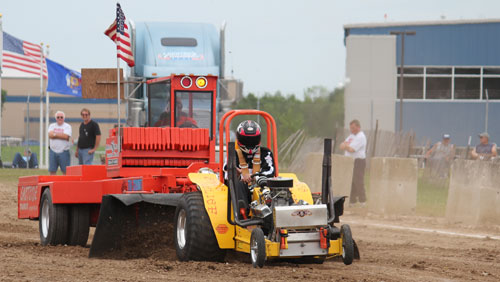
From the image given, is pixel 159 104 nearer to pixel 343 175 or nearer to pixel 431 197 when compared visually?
pixel 343 175

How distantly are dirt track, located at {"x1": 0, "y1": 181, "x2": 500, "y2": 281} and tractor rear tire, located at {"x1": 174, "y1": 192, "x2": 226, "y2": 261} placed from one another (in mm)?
192

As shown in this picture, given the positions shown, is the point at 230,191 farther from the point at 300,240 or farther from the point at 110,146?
the point at 110,146

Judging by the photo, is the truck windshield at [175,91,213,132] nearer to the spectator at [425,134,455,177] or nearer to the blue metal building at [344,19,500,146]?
the spectator at [425,134,455,177]

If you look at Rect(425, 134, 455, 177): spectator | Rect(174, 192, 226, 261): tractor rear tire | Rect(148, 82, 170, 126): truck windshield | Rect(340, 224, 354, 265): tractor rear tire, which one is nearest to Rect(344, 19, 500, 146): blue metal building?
Rect(425, 134, 455, 177): spectator

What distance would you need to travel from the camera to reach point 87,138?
1878cm

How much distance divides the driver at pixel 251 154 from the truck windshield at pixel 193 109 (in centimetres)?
310

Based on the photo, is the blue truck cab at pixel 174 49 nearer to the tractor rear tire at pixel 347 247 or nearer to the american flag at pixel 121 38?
the american flag at pixel 121 38

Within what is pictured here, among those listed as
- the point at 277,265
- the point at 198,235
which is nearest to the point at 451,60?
the point at 277,265

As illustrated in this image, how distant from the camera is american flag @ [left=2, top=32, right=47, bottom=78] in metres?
28.0

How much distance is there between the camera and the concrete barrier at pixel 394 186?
57.2 feet

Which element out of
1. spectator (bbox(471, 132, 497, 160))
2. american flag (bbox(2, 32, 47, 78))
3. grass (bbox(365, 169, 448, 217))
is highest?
american flag (bbox(2, 32, 47, 78))

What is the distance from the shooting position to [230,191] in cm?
938

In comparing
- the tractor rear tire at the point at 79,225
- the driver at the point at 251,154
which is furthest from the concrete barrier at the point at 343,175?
the driver at the point at 251,154

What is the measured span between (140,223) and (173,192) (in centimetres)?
63
